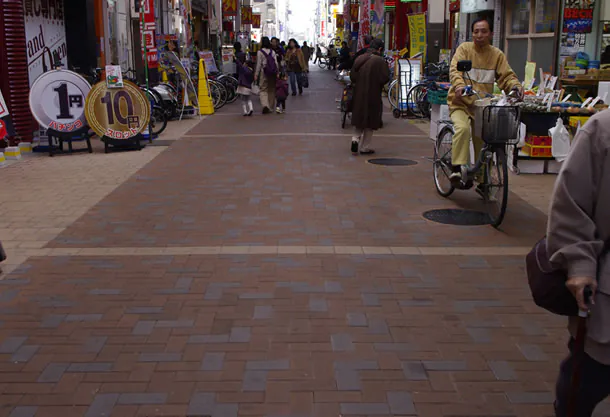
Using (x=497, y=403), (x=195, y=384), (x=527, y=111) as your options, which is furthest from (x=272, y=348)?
(x=527, y=111)

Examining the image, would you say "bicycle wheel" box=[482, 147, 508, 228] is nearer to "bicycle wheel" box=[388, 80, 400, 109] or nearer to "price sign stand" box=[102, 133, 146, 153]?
"price sign stand" box=[102, 133, 146, 153]

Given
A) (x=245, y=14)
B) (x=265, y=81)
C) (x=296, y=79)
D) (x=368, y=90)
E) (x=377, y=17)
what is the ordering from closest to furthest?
(x=368, y=90), (x=265, y=81), (x=296, y=79), (x=377, y=17), (x=245, y=14)

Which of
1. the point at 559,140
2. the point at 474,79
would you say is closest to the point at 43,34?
the point at 474,79

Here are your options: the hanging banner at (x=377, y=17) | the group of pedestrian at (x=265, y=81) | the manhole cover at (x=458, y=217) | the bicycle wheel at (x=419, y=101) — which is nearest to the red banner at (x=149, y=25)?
the group of pedestrian at (x=265, y=81)

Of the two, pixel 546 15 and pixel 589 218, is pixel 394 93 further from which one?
pixel 589 218

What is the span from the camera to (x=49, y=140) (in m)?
11.4

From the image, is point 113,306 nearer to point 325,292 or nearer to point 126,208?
point 325,292

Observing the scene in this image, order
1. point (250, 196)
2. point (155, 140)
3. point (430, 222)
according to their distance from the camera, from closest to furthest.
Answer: point (430, 222) → point (250, 196) → point (155, 140)

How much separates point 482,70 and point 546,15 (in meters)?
6.43

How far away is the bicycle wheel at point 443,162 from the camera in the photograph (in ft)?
25.9

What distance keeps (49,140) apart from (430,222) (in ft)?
23.3

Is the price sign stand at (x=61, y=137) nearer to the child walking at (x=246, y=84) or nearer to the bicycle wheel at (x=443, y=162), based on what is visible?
the bicycle wheel at (x=443, y=162)

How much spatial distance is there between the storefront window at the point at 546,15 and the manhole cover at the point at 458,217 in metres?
6.38

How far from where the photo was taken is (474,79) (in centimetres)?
741
